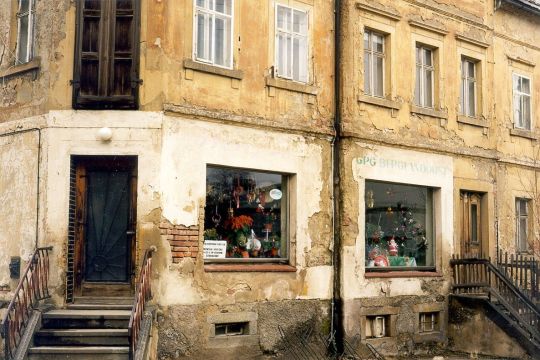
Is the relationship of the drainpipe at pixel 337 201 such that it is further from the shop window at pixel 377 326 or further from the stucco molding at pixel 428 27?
the stucco molding at pixel 428 27

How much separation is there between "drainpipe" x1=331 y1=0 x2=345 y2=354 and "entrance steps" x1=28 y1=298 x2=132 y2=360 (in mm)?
4091

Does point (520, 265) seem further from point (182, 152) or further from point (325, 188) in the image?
point (182, 152)

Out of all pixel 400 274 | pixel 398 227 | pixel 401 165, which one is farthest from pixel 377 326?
pixel 401 165

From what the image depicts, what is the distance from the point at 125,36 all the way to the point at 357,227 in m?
5.57

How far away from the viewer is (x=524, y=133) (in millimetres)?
18812

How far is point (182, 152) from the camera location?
12172 mm

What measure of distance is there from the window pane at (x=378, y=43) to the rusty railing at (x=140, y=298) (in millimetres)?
6639

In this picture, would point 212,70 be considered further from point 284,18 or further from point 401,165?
point 401,165

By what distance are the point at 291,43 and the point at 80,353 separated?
6.62 metres

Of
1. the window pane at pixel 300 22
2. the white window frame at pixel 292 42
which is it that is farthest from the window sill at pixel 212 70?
the window pane at pixel 300 22

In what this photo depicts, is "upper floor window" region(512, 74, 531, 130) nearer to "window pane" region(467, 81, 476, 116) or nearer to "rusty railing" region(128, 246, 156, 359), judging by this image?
"window pane" region(467, 81, 476, 116)

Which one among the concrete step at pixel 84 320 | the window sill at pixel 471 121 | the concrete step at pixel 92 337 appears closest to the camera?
the concrete step at pixel 92 337

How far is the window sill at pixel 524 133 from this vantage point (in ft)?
60.7

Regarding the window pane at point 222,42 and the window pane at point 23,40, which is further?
the window pane at point 23,40
